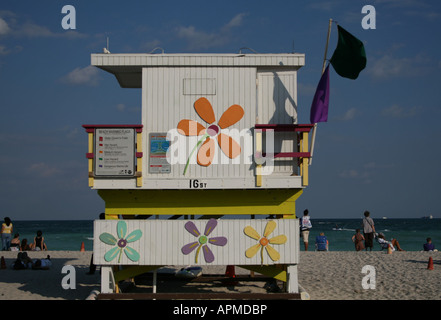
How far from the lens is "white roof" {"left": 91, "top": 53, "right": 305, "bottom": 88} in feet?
44.6

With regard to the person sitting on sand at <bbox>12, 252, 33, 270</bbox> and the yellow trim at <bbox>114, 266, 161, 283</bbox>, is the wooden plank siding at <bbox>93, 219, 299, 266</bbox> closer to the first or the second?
the yellow trim at <bbox>114, 266, 161, 283</bbox>

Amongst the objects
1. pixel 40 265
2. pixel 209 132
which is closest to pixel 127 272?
pixel 209 132

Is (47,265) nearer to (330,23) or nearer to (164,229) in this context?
(164,229)

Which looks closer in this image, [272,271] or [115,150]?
[115,150]

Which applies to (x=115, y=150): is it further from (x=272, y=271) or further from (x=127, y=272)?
(x=272, y=271)

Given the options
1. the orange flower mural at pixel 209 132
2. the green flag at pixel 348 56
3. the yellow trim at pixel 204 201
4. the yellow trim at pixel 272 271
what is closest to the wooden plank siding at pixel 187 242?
the yellow trim at pixel 204 201

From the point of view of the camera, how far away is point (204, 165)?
13438 mm

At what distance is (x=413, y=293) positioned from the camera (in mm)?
15203

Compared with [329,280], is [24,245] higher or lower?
lower

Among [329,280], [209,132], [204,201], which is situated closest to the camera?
[209,132]

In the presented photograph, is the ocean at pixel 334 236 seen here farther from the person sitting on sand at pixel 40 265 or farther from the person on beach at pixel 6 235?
the person sitting on sand at pixel 40 265

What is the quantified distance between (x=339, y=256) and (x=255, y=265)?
12.2 metres

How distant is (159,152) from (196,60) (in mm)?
2376
